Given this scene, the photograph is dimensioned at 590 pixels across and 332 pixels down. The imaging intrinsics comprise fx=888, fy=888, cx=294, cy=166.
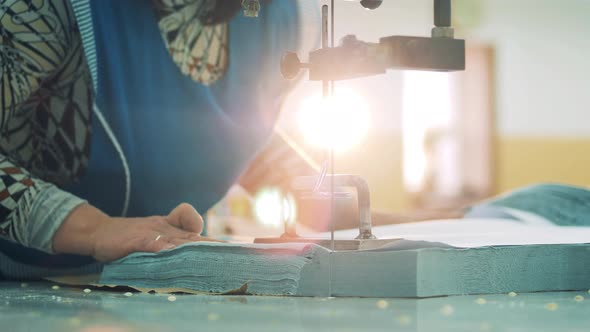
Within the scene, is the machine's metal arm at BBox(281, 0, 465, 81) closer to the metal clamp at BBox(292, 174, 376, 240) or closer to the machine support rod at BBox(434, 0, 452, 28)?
the machine support rod at BBox(434, 0, 452, 28)

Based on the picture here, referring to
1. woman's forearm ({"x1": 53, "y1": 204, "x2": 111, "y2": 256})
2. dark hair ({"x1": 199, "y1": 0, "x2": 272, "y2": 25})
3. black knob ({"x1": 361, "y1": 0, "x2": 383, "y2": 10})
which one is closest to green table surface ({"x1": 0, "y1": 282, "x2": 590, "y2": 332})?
woman's forearm ({"x1": 53, "y1": 204, "x2": 111, "y2": 256})

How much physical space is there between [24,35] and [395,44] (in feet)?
1.80

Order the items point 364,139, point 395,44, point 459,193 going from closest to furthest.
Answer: point 395,44 → point 364,139 → point 459,193

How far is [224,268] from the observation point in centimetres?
86

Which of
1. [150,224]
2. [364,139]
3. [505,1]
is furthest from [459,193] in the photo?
[150,224]

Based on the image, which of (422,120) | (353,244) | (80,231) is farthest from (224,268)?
(422,120)

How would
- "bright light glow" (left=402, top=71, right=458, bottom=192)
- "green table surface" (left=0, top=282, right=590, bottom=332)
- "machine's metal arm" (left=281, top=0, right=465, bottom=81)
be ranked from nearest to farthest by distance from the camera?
1. "green table surface" (left=0, top=282, right=590, bottom=332)
2. "machine's metal arm" (left=281, top=0, right=465, bottom=81)
3. "bright light glow" (left=402, top=71, right=458, bottom=192)

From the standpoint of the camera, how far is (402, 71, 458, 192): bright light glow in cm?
661

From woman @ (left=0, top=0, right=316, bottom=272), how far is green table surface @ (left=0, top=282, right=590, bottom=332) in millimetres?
158

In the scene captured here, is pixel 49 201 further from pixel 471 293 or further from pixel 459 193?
pixel 459 193

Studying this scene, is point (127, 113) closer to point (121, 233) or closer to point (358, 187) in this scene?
point (121, 233)

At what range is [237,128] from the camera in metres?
1.45

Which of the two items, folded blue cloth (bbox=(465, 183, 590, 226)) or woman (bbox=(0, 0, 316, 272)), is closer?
woman (bbox=(0, 0, 316, 272))

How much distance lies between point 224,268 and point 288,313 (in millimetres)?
174
